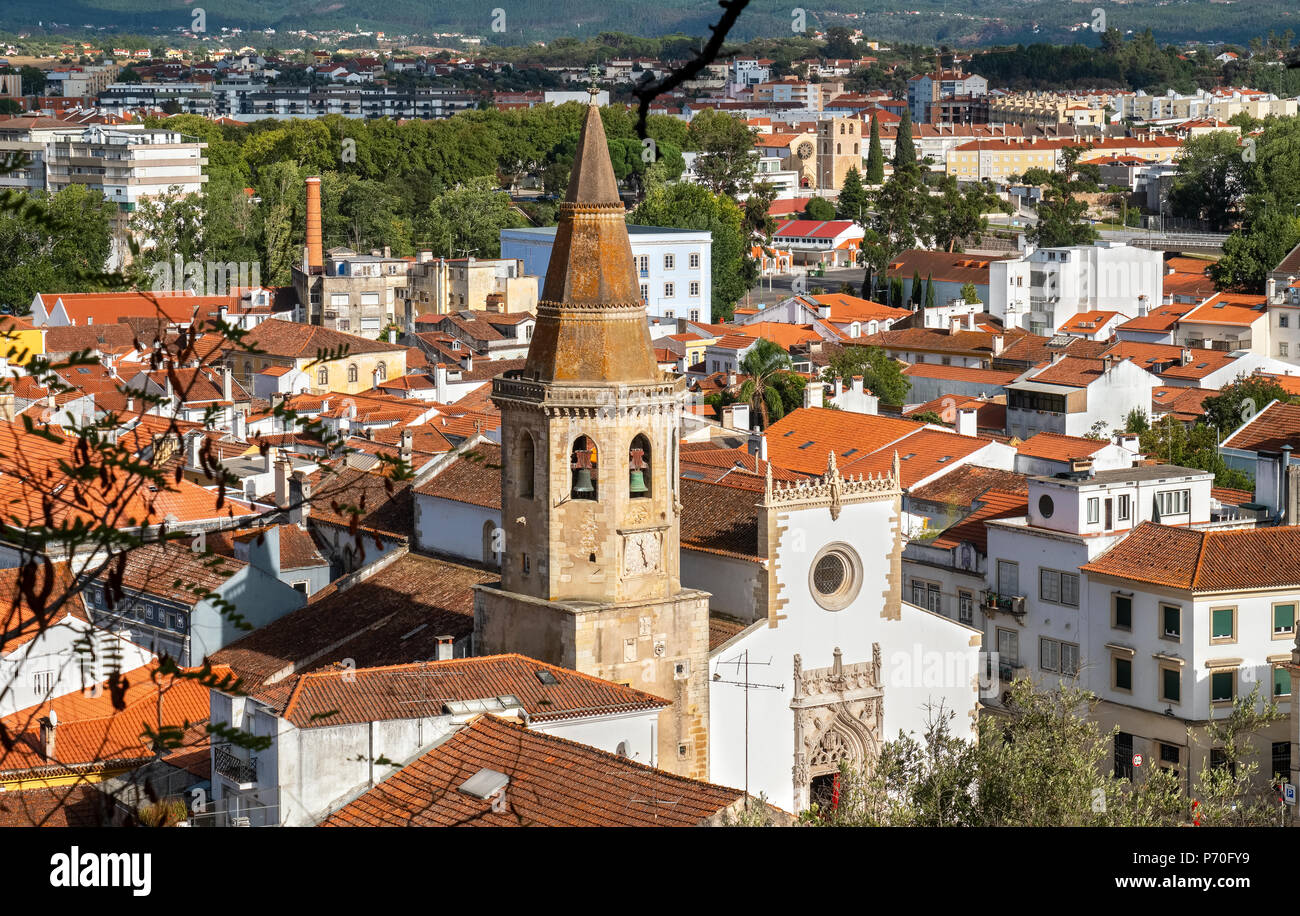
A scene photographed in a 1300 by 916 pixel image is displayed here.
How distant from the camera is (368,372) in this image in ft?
195

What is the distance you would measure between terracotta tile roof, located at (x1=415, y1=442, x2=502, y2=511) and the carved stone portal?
4711mm

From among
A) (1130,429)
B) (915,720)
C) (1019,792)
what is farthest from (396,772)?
(1130,429)

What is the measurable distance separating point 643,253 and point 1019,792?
6532cm

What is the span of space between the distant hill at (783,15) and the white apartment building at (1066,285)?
1060 centimetres

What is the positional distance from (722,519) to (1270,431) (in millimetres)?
20671

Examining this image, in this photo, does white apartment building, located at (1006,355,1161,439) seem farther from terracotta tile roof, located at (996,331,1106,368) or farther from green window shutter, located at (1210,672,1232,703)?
green window shutter, located at (1210,672,1232,703)

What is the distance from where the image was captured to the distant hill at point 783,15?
10175 cm

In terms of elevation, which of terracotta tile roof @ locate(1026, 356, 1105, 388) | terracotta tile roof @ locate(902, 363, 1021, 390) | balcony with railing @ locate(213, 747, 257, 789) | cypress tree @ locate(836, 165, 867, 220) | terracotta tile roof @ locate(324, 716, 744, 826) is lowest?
terracotta tile roof @ locate(902, 363, 1021, 390)

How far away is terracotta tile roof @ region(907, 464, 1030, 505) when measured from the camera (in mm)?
36156

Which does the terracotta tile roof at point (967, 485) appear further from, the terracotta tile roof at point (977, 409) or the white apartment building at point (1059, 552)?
the terracotta tile roof at point (977, 409)

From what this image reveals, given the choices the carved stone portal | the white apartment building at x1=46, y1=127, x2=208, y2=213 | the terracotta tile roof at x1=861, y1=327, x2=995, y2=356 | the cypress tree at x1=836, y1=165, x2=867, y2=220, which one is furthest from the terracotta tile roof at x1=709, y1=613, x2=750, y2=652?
the cypress tree at x1=836, y1=165, x2=867, y2=220

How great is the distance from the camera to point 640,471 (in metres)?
23.9
